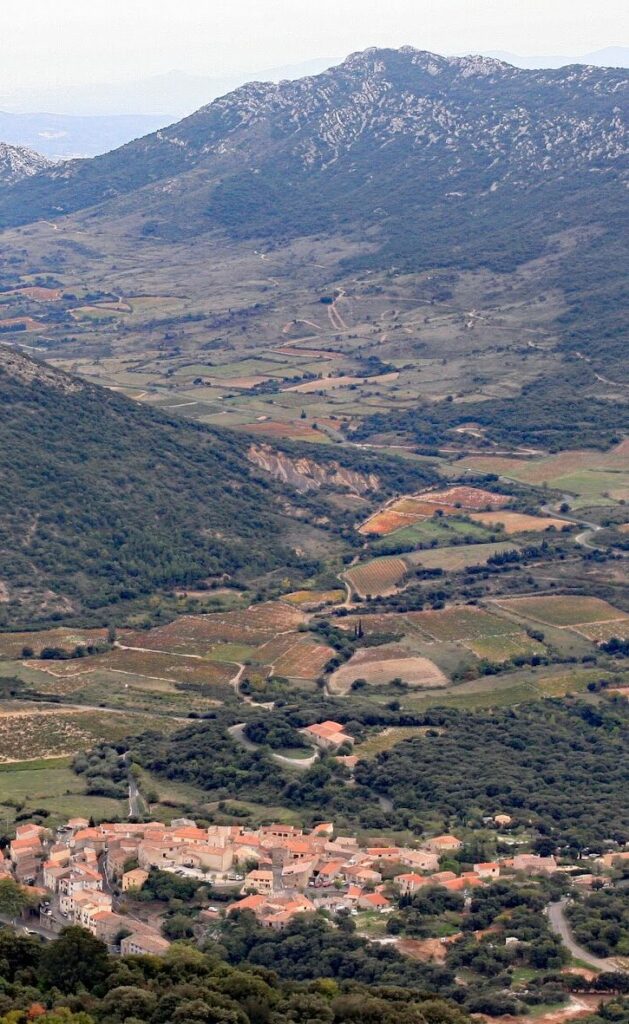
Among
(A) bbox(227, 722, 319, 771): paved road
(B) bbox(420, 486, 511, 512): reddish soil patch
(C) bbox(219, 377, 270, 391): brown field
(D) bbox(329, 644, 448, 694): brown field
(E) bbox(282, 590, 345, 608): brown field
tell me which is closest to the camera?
(A) bbox(227, 722, 319, 771): paved road

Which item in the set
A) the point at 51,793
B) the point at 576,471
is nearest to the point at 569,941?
the point at 51,793

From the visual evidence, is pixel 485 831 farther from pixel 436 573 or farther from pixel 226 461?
pixel 226 461

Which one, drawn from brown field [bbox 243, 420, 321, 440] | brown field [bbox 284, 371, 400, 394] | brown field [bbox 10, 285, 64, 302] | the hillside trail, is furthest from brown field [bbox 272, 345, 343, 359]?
the hillside trail

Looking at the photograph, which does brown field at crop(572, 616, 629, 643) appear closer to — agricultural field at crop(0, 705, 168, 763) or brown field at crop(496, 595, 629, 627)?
brown field at crop(496, 595, 629, 627)

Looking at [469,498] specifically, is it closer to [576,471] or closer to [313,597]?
[576,471]

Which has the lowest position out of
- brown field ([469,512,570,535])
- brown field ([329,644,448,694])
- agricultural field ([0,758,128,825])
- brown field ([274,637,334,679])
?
brown field ([469,512,570,535])

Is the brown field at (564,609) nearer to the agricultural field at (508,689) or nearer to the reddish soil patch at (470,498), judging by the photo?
the agricultural field at (508,689)

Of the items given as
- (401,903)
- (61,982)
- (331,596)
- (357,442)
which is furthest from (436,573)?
(61,982)
